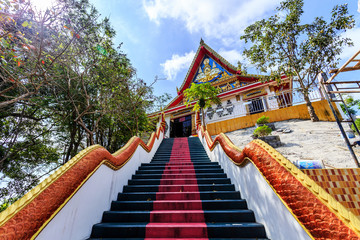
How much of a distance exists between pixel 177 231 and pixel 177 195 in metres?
0.95

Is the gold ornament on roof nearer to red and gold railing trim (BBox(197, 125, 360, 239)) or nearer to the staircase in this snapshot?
the staircase

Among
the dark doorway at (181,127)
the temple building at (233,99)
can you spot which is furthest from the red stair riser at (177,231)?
the dark doorway at (181,127)

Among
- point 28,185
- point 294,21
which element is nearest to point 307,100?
point 294,21

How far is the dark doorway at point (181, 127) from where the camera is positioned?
15.6 meters

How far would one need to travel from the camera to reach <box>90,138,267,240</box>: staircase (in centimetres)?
214

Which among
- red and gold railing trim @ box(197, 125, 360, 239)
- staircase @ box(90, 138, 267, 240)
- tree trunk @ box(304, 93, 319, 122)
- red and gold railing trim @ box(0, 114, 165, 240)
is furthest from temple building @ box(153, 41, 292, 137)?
red and gold railing trim @ box(0, 114, 165, 240)

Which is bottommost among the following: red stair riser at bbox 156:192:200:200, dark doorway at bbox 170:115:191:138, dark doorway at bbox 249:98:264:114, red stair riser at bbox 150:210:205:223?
red stair riser at bbox 150:210:205:223

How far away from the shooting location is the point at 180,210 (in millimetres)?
2723

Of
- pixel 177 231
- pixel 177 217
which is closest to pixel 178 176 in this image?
pixel 177 217

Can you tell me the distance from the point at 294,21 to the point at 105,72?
10.3 metres

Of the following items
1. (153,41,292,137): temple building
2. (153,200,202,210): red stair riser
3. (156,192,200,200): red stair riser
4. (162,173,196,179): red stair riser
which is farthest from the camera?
(153,41,292,137): temple building

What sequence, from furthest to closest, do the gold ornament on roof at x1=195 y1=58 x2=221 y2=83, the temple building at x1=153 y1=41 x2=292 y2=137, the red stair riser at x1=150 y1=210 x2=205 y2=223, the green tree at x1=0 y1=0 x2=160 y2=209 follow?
the gold ornament on roof at x1=195 y1=58 x2=221 y2=83 < the temple building at x1=153 y1=41 x2=292 y2=137 < the green tree at x1=0 y1=0 x2=160 y2=209 < the red stair riser at x1=150 y1=210 x2=205 y2=223

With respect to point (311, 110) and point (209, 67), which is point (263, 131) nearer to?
point (311, 110)

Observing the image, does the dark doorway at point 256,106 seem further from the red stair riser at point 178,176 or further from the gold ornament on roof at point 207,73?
the red stair riser at point 178,176
